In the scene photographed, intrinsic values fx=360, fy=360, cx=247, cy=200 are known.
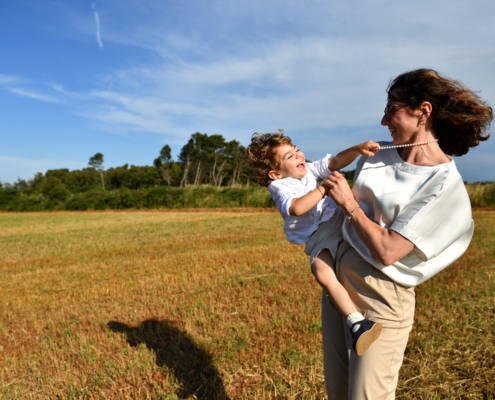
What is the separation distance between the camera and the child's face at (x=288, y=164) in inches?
102

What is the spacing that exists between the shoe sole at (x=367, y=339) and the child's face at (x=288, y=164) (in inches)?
47.3

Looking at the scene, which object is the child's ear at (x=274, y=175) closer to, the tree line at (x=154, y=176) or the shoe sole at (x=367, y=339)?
the shoe sole at (x=367, y=339)

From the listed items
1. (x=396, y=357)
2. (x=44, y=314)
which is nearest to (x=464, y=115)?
(x=396, y=357)

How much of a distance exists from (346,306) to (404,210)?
597mm

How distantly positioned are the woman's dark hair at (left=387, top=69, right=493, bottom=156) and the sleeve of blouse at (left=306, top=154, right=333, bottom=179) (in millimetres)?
796

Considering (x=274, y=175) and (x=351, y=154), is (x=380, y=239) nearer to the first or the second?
(x=351, y=154)

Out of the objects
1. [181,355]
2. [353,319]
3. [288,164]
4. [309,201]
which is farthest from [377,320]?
[181,355]

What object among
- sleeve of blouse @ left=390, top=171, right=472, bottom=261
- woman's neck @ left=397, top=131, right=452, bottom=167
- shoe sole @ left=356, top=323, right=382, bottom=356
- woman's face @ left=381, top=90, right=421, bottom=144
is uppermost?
woman's face @ left=381, top=90, right=421, bottom=144

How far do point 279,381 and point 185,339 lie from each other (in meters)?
1.35

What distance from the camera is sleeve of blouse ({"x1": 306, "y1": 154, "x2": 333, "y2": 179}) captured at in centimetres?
255

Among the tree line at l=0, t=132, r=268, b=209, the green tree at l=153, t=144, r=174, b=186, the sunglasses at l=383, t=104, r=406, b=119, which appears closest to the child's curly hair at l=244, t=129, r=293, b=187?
the sunglasses at l=383, t=104, r=406, b=119

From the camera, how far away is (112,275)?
712cm

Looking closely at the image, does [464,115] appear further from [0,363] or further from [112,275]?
[112,275]

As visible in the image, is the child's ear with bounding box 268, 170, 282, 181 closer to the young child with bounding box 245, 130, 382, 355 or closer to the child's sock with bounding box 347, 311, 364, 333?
the young child with bounding box 245, 130, 382, 355
